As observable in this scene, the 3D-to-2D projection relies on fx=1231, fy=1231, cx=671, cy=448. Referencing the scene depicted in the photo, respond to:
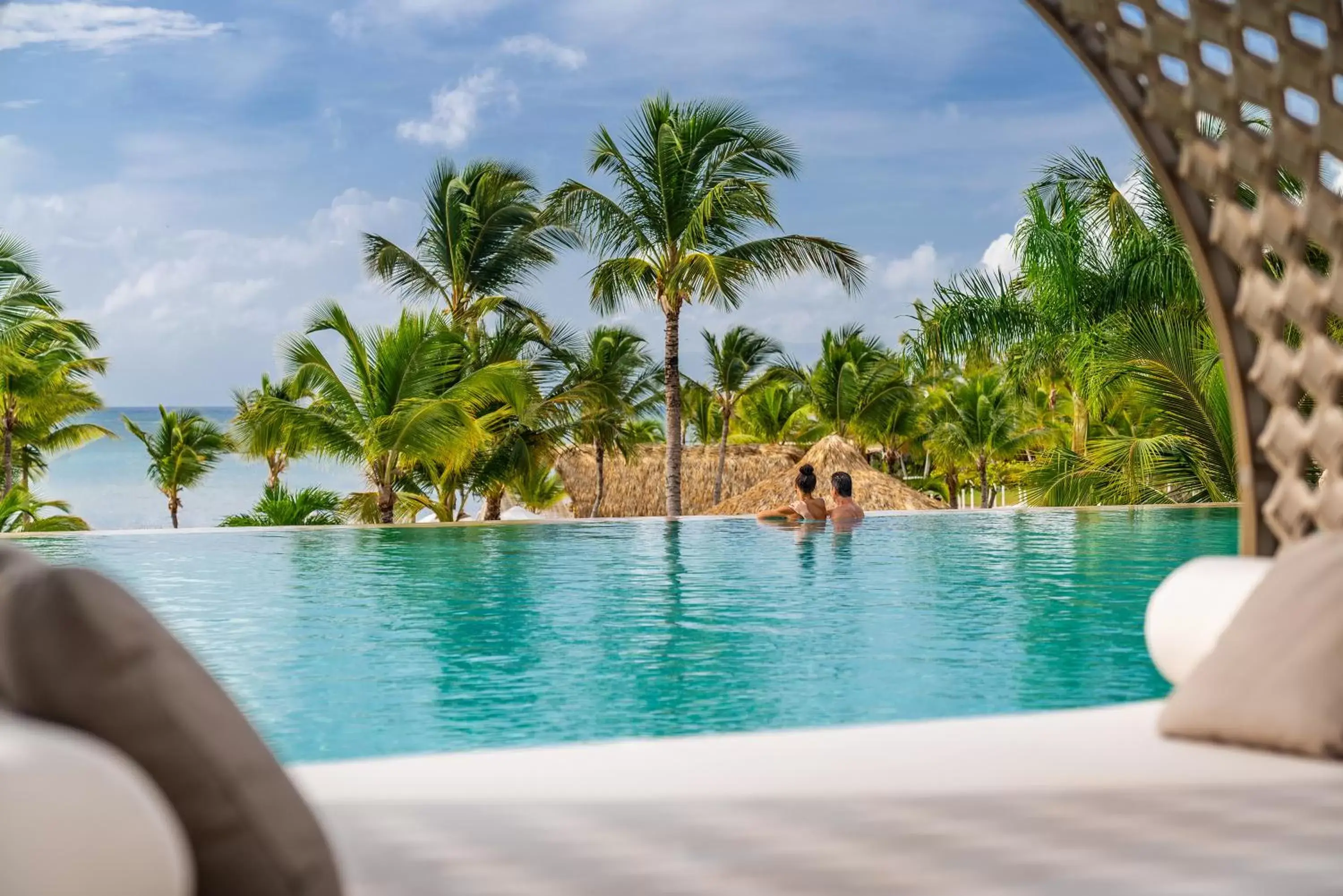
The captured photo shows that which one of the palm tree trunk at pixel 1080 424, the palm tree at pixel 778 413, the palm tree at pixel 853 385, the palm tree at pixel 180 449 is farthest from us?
the palm tree at pixel 778 413

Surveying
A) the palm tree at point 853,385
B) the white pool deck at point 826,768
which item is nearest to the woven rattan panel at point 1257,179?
the white pool deck at point 826,768

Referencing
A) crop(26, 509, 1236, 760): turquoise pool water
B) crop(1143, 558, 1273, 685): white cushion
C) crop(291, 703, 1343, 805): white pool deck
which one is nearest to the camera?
crop(291, 703, 1343, 805): white pool deck

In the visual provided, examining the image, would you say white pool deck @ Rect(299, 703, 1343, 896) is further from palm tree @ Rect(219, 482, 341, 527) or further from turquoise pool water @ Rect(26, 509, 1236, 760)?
palm tree @ Rect(219, 482, 341, 527)

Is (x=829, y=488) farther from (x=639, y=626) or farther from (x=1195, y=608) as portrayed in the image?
(x=1195, y=608)

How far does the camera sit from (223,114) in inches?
2222

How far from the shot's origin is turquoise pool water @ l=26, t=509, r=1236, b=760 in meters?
4.30

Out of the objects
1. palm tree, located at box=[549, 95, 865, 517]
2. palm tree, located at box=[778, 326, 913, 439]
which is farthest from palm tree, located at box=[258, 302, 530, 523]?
palm tree, located at box=[778, 326, 913, 439]

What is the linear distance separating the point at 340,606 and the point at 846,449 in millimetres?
13510

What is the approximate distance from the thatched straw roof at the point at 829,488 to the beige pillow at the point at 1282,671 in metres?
14.7

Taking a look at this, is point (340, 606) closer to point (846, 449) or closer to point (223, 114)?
point (846, 449)

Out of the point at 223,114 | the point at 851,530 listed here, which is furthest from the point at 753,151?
the point at 223,114

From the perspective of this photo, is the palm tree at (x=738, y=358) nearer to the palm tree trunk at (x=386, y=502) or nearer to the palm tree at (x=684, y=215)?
the palm tree at (x=684, y=215)

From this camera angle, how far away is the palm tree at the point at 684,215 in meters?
16.3

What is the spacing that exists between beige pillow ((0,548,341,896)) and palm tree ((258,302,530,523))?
11969 millimetres
